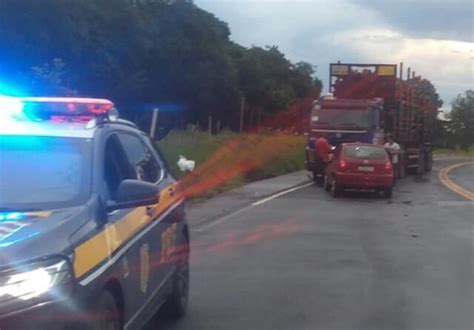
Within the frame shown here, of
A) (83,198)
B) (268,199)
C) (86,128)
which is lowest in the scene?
(268,199)

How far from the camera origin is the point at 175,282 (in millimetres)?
7996

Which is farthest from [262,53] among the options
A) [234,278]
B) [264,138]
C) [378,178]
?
[234,278]

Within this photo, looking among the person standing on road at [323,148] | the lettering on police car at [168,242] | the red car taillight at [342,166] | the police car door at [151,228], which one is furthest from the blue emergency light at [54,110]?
the person standing on road at [323,148]

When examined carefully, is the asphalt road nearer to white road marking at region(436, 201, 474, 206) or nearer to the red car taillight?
white road marking at region(436, 201, 474, 206)

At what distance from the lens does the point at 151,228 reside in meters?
6.66

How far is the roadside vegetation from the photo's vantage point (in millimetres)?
27250

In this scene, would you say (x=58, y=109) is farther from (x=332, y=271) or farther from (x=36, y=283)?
(x=332, y=271)

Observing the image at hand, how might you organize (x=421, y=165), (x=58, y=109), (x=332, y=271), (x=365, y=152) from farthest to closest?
(x=421, y=165), (x=365, y=152), (x=332, y=271), (x=58, y=109)

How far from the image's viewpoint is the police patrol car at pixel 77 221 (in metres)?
4.61

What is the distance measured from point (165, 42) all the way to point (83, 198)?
75.6 meters

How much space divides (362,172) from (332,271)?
50.2 ft

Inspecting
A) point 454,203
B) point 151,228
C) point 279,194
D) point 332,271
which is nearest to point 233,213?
point 454,203

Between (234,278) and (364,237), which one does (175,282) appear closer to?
(234,278)

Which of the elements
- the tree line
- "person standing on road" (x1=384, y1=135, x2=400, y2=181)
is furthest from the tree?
"person standing on road" (x1=384, y1=135, x2=400, y2=181)
